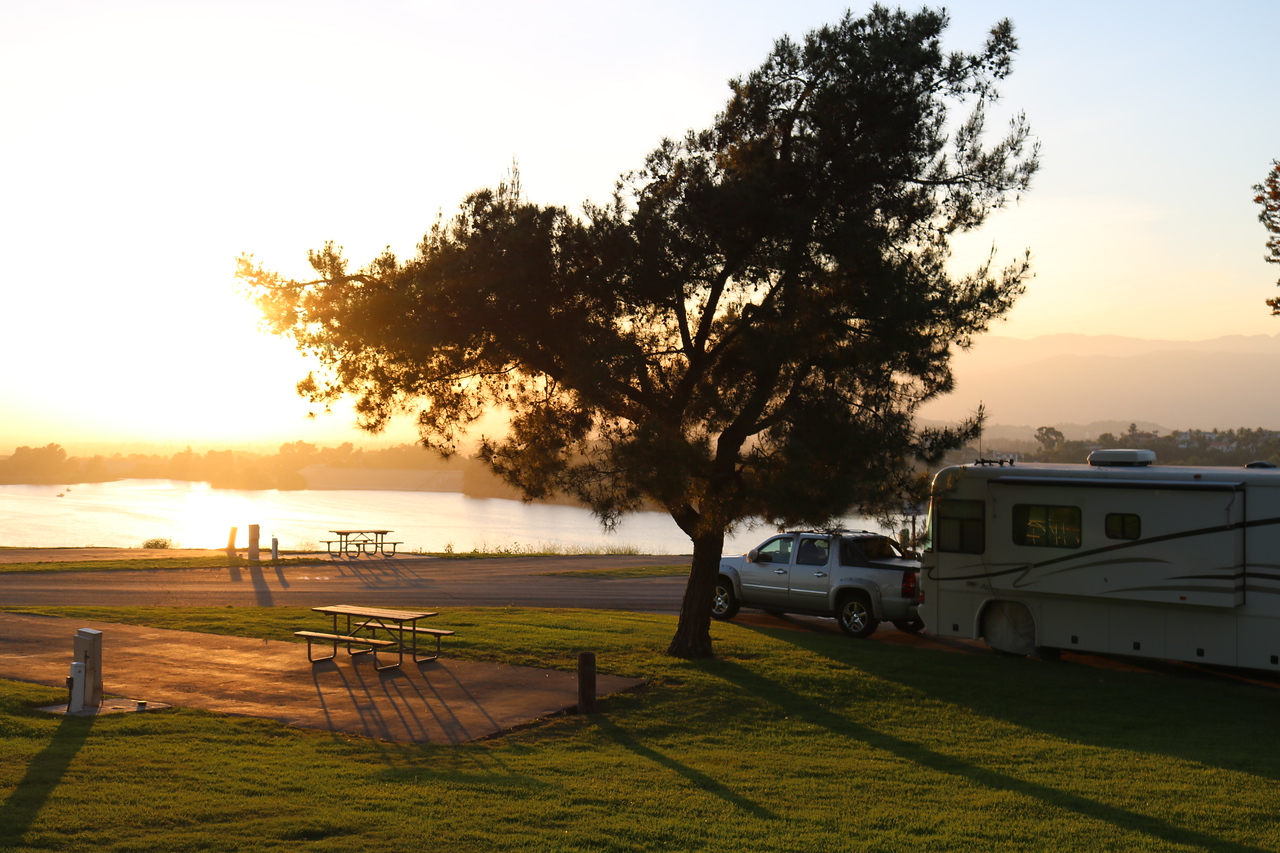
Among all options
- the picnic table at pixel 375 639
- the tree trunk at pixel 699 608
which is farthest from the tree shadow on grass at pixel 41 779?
the tree trunk at pixel 699 608

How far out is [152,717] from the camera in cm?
985

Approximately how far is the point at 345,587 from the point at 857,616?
13.0 m

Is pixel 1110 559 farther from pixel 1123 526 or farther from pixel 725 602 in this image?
pixel 725 602

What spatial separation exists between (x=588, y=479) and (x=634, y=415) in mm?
1093

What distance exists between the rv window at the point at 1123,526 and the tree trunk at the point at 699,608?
5483mm

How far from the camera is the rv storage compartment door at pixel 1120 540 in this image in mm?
12719

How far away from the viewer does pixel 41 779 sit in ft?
24.2

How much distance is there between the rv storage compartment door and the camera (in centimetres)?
1272

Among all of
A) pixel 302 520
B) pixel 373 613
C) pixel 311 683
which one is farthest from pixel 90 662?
pixel 302 520

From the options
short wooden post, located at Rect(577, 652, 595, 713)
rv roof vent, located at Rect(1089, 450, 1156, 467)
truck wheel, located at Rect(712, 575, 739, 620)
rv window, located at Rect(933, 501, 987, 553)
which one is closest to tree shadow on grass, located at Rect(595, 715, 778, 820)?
short wooden post, located at Rect(577, 652, 595, 713)

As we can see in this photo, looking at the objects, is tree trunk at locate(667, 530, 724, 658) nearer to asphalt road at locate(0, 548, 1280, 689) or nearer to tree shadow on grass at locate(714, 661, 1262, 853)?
tree shadow on grass at locate(714, 661, 1262, 853)

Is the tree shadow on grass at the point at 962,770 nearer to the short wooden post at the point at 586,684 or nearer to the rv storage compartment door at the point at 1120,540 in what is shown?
the short wooden post at the point at 586,684

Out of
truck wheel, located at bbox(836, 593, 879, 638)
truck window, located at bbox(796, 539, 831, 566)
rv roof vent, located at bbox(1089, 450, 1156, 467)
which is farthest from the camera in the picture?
truck window, located at bbox(796, 539, 831, 566)

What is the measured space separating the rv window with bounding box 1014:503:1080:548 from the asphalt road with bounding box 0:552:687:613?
8.30m
